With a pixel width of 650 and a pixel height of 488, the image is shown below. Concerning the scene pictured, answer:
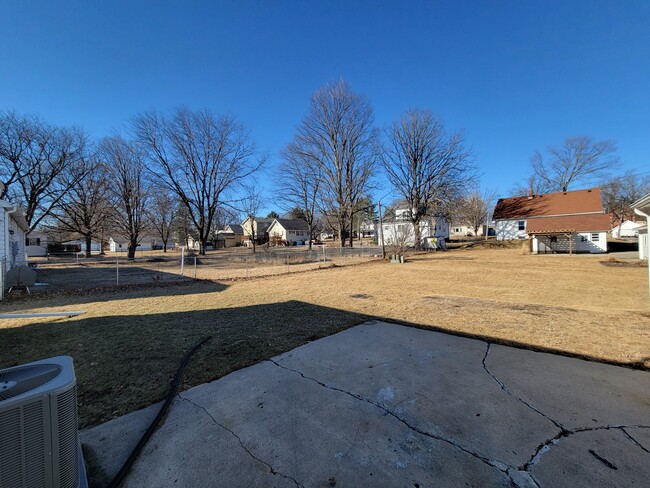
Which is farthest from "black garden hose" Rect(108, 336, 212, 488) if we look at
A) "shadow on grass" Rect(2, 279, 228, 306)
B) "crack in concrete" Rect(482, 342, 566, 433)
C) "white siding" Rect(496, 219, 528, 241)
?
"white siding" Rect(496, 219, 528, 241)

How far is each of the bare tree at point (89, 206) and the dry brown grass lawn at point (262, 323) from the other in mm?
24570

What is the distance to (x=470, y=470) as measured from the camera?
1.94 m

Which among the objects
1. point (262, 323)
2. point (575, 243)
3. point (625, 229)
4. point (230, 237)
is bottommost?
point (262, 323)

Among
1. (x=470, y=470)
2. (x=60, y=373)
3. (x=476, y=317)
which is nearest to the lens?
(x=60, y=373)

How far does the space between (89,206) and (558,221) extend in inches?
1870

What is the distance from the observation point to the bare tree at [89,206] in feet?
92.5

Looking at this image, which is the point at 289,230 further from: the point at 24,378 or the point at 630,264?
the point at 24,378

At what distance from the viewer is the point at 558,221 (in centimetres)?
2783

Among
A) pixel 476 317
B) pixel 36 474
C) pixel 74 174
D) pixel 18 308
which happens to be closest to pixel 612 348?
pixel 476 317

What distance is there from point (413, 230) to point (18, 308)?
97.3 feet

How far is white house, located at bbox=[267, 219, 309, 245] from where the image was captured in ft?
208

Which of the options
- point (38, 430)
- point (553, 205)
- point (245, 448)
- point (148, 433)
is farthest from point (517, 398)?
point (553, 205)

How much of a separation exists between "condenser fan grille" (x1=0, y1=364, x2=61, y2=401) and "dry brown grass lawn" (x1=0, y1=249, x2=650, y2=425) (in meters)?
1.20

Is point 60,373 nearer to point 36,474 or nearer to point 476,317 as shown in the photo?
point 36,474
